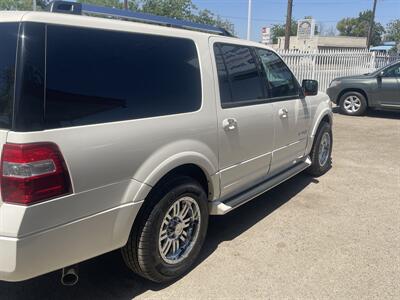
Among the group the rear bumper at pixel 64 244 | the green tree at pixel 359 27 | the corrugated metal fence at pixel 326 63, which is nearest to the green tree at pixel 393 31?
the green tree at pixel 359 27

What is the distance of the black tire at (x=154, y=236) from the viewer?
9.37 feet

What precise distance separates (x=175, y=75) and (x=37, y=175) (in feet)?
4.34

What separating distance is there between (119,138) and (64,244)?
708 mm

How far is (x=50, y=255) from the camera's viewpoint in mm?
2322

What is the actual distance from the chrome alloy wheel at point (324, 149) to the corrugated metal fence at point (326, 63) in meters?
7.34

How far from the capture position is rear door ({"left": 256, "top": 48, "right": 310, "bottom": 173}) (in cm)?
443

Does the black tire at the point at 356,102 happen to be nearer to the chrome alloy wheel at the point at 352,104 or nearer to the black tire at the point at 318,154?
the chrome alloy wheel at the point at 352,104

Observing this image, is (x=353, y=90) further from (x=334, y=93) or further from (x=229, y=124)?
(x=229, y=124)

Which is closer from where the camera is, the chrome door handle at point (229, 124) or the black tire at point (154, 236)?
the black tire at point (154, 236)

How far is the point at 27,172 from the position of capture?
2.15m

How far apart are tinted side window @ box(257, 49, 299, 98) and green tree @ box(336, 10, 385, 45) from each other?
116 m

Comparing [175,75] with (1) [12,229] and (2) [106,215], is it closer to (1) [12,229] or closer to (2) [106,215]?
(2) [106,215]

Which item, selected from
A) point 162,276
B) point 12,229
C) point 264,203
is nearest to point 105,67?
point 12,229

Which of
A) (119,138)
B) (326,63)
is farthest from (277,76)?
(326,63)
